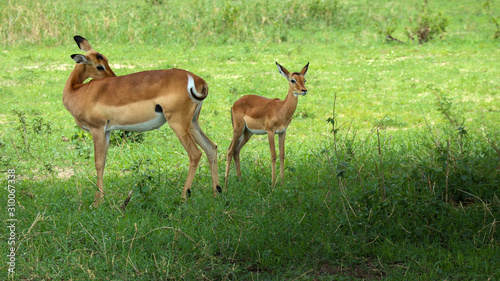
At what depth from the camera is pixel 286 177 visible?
5.27 meters

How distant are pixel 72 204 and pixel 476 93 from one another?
677 cm

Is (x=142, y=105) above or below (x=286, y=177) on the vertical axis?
above

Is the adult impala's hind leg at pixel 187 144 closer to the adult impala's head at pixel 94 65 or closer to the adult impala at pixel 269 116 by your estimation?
the adult impala at pixel 269 116

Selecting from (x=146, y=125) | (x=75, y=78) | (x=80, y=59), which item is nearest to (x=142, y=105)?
(x=146, y=125)

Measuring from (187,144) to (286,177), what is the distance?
3.54 feet

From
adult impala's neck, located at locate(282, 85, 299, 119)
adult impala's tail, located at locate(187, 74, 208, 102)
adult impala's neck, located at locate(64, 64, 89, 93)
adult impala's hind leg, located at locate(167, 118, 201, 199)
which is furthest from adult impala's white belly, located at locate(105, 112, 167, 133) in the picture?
adult impala's neck, located at locate(282, 85, 299, 119)

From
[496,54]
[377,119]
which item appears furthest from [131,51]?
[496,54]

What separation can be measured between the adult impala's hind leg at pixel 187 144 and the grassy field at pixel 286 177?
0.43 feet

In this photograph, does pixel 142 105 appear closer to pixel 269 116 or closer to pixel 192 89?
pixel 192 89

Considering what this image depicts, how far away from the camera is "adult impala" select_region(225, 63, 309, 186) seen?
5.18 meters

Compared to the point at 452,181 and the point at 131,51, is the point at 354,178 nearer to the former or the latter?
the point at 452,181

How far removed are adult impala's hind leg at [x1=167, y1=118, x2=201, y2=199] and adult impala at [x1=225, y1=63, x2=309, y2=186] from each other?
1.50 feet

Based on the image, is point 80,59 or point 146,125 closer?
point 146,125

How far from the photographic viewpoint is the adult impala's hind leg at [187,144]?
4.54m
